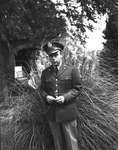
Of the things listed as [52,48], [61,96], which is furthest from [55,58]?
[61,96]

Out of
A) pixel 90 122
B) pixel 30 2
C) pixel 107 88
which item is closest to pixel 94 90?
pixel 107 88

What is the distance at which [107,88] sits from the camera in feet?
9.99

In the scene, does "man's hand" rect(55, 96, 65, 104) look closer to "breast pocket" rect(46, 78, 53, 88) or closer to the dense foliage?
"breast pocket" rect(46, 78, 53, 88)

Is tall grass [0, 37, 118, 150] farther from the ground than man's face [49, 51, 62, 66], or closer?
closer

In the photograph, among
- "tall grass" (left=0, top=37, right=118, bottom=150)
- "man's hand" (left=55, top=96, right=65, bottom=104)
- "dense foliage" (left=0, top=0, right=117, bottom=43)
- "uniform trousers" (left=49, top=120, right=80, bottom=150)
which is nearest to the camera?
"man's hand" (left=55, top=96, right=65, bottom=104)

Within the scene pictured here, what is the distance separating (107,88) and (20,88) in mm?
1311

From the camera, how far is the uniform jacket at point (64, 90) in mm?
2256

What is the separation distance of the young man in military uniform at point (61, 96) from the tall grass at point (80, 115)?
0.35 meters

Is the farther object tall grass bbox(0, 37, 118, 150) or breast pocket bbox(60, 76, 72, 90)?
tall grass bbox(0, 37, 118, 150)

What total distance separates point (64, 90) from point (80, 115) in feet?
1.77

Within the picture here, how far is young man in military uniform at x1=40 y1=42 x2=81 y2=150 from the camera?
2258mm

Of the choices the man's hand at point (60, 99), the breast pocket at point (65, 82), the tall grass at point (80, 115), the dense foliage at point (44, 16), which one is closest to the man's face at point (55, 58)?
the breast pocket at point (65, 82)

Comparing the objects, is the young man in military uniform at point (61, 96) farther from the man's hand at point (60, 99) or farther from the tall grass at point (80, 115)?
the tall grass at point (80, 115)

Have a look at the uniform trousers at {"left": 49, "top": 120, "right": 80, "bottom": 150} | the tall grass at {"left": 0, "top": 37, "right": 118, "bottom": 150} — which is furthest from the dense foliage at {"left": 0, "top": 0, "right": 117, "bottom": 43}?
the uniform trousers at {"left": 49, "top": 120, "right": 80, "bottom": 150}
